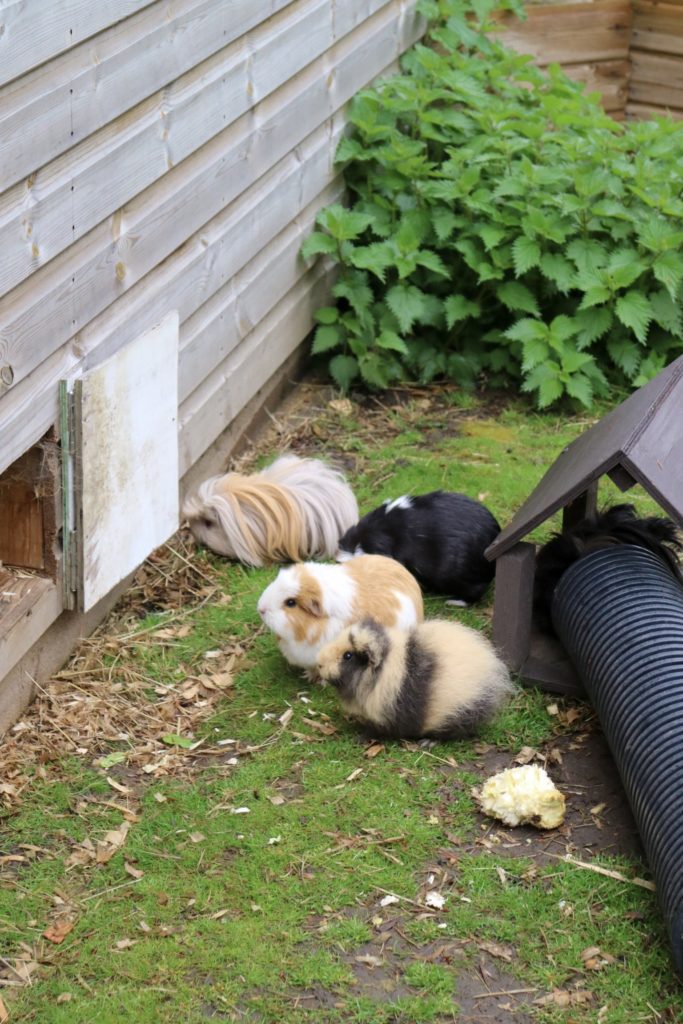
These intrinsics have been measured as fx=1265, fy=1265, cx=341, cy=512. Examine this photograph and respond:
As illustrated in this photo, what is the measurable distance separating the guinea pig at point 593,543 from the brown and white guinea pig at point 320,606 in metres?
0.52

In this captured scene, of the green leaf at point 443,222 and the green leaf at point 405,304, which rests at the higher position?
the green leaf at point 443,222

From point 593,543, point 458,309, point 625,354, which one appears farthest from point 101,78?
point 625,354

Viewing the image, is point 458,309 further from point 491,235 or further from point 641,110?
point 641,110

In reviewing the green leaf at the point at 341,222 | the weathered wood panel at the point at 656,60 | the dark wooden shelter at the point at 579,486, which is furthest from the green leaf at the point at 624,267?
the weathered wood panel at the point at 656,60

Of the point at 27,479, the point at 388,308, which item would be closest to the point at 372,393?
the point at 388,308

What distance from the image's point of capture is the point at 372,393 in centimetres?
693

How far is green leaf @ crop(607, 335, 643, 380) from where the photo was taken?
6727 mm

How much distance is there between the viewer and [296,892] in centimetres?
353

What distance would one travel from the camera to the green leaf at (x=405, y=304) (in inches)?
259

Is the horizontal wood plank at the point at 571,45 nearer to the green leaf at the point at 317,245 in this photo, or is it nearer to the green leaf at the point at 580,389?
the green leaf at the point at 317,245

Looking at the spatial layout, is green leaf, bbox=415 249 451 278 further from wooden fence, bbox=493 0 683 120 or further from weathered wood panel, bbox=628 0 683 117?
weathered wood panel, bbox=628 0 683 117

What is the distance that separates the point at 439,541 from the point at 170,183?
5.51 feet

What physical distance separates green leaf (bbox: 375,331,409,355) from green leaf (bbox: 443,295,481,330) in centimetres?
28

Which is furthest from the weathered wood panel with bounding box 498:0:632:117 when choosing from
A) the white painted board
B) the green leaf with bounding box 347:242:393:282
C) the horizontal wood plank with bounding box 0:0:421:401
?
the white painted board
